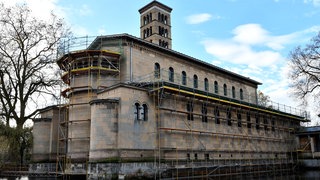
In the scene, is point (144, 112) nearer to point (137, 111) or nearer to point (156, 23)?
point (137, 111)

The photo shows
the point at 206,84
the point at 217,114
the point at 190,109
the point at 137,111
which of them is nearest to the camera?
the point at 137,111

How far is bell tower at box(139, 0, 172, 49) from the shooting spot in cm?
5659

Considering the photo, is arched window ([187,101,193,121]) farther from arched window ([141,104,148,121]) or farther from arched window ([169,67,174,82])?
arched window ([141,104,148,121])

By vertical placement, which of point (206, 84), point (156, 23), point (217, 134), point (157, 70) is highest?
point (156, 23)

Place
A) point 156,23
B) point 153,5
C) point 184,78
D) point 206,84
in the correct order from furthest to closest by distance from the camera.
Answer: point 153,5, point 156,23, point 206,84, point 184,78

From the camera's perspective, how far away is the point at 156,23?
56.3 metres

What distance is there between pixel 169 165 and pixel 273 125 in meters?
21.3

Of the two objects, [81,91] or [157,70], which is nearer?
[81,91]

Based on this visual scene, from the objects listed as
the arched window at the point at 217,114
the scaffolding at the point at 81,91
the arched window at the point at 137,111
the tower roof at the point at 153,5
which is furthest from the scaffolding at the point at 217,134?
the tower roof at the point at 153,5

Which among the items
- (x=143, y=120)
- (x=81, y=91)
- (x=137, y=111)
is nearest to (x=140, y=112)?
(x=137, y=111)

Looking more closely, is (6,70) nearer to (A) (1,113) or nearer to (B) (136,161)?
(A) (1,113)

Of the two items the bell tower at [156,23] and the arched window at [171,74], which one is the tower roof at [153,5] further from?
the arched window at [171,74]

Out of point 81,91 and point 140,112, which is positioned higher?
point 81,91

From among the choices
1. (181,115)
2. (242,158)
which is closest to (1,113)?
(181,115)
